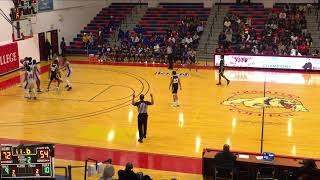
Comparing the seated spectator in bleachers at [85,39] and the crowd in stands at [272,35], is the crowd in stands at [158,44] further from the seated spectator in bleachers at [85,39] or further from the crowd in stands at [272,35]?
the crowd in stands at [272,35]

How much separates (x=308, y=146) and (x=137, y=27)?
23.5 meters

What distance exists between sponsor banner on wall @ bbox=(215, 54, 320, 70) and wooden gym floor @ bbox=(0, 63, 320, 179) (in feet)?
6.25

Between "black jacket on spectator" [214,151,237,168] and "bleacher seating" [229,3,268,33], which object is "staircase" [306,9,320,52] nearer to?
"bleacher seating" [229,3,268,33]

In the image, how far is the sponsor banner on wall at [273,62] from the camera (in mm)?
27297

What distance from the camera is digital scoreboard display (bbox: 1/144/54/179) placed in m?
10.2

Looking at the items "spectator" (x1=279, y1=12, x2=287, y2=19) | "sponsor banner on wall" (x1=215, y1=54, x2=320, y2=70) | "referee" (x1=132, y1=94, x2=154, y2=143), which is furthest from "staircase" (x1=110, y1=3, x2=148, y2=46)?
"referee" (x1=132, y1=94, x2=154, y2=143)

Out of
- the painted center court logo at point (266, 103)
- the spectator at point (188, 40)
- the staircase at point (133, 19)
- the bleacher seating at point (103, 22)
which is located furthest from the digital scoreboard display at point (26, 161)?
the staircase at point (133, 19)

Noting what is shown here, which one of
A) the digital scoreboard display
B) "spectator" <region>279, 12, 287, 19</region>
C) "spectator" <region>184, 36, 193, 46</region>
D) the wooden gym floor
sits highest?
"spectator" <region>279, 12, 287, 19</region>

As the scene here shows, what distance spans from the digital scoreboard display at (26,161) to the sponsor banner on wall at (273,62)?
2009 cm

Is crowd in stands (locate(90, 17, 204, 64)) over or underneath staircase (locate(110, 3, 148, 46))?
underneath

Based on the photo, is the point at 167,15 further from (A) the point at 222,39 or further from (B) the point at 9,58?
(B) the point at 9,58

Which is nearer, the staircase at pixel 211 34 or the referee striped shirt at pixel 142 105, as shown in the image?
the referee striped shirt at pixel 142 105

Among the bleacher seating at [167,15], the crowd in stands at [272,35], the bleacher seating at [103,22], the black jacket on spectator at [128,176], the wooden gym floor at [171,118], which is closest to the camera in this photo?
the black jacket on spectator at [128,176]

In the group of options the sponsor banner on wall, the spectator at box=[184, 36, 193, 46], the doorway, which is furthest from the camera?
the spectator at box=[184, 36, 193, 46]
